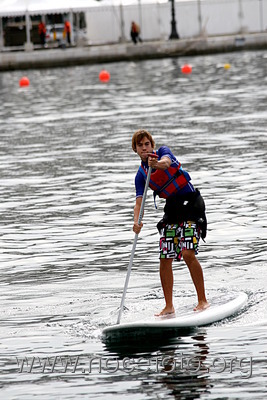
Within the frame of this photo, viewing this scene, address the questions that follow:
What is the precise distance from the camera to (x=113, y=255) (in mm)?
12164

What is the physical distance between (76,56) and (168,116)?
25.2 meters

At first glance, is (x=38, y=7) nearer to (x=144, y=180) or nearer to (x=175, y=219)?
Answer: (x=144, y=180)

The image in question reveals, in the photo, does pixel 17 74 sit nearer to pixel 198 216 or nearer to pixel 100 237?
pixel 100 237

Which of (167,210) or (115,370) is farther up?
(167,210)

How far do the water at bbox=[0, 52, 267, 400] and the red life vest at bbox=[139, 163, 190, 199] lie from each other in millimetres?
1143

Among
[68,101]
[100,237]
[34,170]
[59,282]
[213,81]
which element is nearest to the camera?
[59,282]

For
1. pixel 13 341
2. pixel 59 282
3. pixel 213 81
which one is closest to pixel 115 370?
pixel 13 341

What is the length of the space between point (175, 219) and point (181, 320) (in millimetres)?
967

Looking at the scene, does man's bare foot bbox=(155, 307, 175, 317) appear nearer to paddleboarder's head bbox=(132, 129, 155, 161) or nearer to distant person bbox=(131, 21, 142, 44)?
paddleboarder's head bbox=(132, 129, 155, 161)

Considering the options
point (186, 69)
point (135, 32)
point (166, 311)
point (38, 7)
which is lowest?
point (186, 69)

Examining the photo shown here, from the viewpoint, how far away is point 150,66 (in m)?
48.6

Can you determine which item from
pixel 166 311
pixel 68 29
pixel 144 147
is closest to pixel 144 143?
pixel 144 147

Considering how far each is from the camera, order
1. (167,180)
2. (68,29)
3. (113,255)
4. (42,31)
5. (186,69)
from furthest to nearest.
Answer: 1. (68,29)
2. (42,31)
3. (186,69)
4. (113,255)
5. (167,180)

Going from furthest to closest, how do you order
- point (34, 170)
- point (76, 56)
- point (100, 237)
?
point (76, 56), point (34, 170), point (100, 237)
